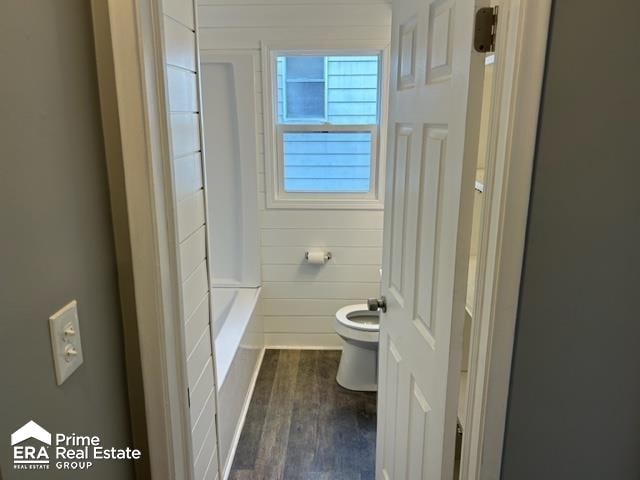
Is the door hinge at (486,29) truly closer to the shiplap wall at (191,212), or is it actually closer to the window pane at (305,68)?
the shiplap wall at (191,212)

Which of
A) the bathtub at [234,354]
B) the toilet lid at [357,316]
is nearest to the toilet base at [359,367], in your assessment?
the toilet lid at [357,316]

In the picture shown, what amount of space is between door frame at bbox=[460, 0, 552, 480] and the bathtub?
1.07m

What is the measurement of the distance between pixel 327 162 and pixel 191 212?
2.01m

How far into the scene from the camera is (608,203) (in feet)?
3.24

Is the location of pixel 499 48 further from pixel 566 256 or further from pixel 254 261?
pixel 254 261

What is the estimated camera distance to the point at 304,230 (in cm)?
334

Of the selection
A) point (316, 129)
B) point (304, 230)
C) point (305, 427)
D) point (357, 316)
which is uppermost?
point (316, 129)

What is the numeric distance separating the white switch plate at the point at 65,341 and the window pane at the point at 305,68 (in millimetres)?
2586

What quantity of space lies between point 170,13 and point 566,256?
1.08 metres

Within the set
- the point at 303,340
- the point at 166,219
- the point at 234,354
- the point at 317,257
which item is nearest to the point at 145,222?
the point at 166,219

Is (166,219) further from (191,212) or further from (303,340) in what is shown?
(303,340)

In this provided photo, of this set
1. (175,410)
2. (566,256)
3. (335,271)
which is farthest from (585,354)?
(335,271)
